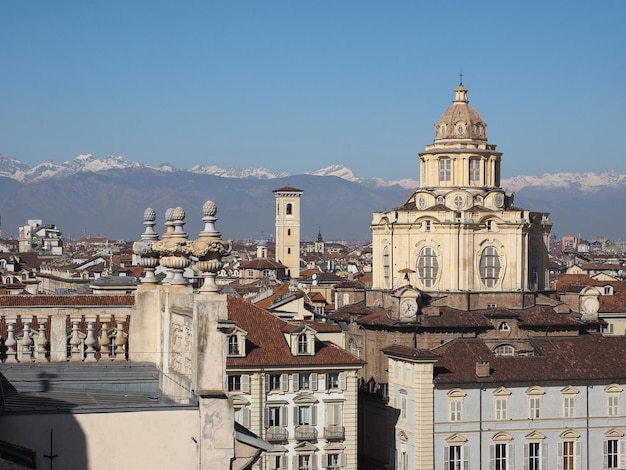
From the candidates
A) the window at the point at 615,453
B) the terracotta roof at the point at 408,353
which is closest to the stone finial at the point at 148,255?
the terracotta roof at the point at 408,353

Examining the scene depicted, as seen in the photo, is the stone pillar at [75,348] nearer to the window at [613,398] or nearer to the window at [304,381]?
the window at [304,381]

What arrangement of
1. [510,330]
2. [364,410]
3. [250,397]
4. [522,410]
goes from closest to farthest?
[250,397] → [522,410] → [364,410] → [510,330]

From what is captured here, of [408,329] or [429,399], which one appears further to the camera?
[408,329]

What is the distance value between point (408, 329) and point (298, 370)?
11021mm

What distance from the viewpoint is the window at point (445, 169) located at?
68312 mm

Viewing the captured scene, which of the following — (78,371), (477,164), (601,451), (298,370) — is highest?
(477,164)

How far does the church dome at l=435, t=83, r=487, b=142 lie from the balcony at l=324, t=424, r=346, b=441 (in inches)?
873

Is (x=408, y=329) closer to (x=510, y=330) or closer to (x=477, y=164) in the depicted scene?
(x=510, y=330)

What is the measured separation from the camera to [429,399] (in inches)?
2076

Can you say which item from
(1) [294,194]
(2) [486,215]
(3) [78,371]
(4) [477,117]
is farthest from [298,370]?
(1) [294,194]

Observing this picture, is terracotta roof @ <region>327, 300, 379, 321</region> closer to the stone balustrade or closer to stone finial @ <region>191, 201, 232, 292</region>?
the stone balustrade

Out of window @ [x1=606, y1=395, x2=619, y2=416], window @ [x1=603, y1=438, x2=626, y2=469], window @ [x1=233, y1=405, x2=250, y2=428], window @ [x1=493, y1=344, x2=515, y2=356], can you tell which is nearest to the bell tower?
window @ [x1=493, y1=344, x2=515, y2=356]

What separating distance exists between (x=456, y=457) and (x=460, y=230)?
1481 centimetres

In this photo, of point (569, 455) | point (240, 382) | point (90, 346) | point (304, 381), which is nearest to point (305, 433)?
point (304, 381)
